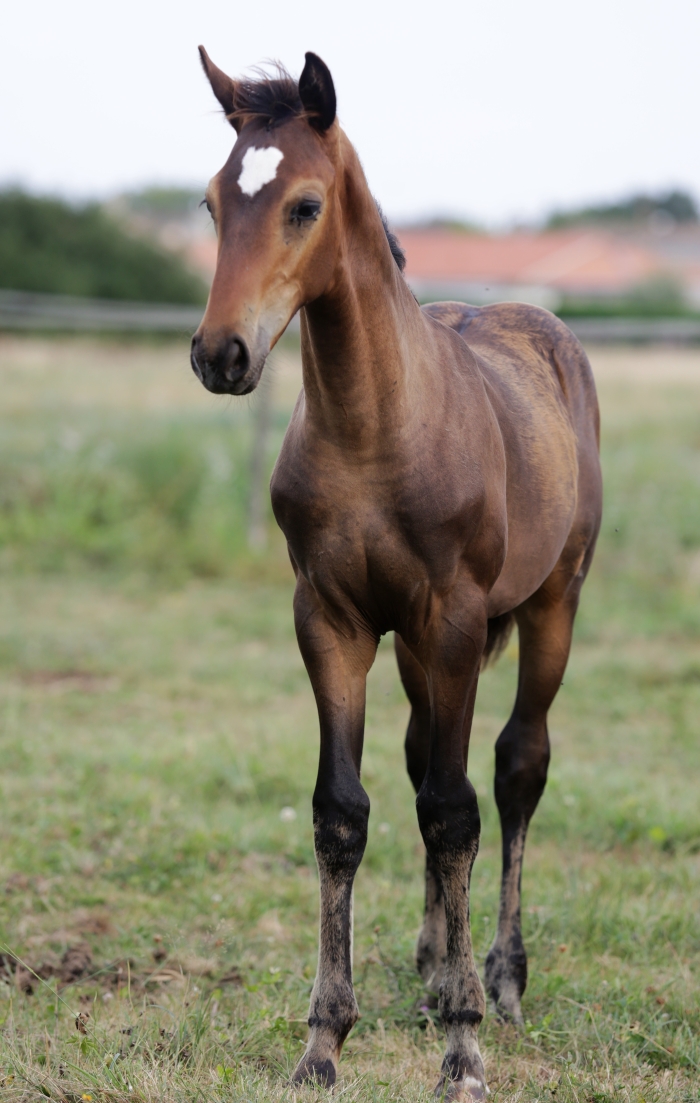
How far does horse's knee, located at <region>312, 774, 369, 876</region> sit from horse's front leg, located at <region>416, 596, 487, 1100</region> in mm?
173

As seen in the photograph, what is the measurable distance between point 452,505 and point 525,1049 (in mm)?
1642

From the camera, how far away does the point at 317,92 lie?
2.29 meters

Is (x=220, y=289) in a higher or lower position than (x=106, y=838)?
higher

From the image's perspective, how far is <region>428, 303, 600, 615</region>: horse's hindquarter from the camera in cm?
319

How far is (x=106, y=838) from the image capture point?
450cm

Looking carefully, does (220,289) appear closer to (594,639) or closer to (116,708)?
(116,708)

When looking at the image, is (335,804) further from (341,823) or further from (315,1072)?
(315,1072)

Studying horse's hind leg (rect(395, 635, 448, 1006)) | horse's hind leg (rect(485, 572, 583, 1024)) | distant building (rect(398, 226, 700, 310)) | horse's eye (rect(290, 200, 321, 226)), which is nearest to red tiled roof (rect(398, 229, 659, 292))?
distant building (rect(398, 226, 700, 310))

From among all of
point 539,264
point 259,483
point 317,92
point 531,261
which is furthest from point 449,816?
point 531,261

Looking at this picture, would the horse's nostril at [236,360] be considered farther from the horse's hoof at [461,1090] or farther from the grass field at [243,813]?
the horse's hoof at [461,1090]

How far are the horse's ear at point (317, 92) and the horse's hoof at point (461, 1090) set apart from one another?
234 centimetres

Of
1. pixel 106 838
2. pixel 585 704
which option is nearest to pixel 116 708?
pixel 106 838

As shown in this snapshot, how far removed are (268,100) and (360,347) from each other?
602 millimetres

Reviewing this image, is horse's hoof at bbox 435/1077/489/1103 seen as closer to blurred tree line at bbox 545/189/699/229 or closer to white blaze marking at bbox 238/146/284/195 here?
white blaze marking at bbox 238/146/284/195
